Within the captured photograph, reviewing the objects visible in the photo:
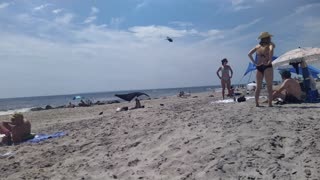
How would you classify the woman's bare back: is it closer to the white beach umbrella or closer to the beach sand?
the beach sand

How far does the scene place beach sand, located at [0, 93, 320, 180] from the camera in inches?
177

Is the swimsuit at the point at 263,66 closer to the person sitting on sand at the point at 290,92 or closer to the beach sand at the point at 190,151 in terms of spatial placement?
the person sitting on sand at the point at 290,92

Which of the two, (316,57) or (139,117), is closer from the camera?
(139,117)

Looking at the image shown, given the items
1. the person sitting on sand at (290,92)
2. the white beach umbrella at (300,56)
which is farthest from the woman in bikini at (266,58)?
the white beach umbrella at (300,56)

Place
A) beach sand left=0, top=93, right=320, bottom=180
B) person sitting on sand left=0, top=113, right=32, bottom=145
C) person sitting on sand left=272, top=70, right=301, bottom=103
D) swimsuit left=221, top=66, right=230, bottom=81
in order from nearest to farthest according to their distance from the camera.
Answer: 1. beach sand left=0, top=93, right=320, bottom=180
2. person sitting on sand left=0, top=113, right=32, bottom=145
3. person sitting on sand left=272, top=70, right=301, bottom=103
4. swimsuit left=221, top=66, right=230, bottom=81

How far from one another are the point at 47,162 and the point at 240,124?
143 inches

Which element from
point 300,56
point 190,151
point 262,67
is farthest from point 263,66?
point 190,151

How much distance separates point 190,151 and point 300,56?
7.25 m

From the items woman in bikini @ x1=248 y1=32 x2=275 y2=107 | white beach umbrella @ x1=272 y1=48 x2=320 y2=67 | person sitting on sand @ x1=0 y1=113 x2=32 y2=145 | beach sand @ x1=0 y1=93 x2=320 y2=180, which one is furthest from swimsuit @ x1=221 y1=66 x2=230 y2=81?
person sitting on sand @ x1=0 y1=113 x2=32 y2=145

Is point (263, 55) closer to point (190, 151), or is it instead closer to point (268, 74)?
point (268, 74)

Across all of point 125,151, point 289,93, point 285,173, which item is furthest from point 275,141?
point 289,93

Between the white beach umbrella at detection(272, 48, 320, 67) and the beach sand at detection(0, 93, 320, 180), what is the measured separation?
4151 millimetres

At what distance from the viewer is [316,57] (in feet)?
37.9

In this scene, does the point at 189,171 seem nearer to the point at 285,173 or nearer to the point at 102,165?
the point at 285,173
